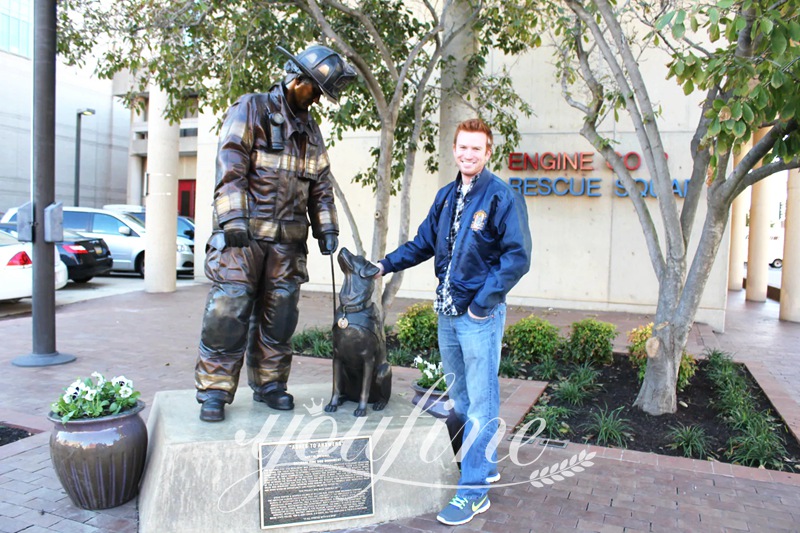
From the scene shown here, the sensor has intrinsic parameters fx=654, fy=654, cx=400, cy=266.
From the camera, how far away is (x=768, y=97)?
157 inches

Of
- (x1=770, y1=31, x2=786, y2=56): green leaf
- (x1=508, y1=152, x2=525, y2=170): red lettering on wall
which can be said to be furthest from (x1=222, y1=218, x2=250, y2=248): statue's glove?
(x1=508, y1=152, x2=525, y2=170): red lettering on wall

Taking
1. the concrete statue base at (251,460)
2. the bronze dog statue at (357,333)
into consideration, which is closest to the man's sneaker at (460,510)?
the concrete statue base at (251,460)

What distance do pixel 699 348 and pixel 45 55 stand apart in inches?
328

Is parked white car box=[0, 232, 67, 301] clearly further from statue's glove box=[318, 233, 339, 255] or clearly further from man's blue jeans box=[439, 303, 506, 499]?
man's blue jeans box=[439, 303, 506, 499]

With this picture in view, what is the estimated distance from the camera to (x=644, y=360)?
6434 millimetres

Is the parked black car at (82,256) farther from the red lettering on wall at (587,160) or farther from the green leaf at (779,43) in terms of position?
the green leaf at (779,43)

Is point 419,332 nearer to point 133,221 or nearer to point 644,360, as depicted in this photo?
point 644,360

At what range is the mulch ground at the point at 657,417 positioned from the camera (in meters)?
4.88

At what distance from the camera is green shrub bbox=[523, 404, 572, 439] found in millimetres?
5043

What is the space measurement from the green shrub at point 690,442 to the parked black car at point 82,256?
1158 centimetres

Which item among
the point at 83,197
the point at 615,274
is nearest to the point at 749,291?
the point at 615,274

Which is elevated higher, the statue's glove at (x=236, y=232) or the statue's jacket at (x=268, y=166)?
the statue's jacket at (x=268, y=166)

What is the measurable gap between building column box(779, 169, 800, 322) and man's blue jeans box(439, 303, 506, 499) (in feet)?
33.0

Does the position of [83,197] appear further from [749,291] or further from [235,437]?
[235,437]
